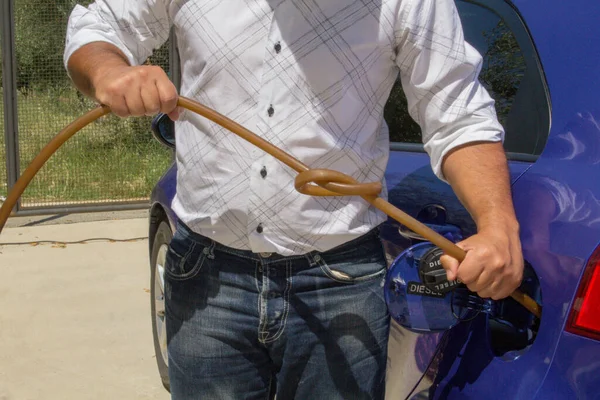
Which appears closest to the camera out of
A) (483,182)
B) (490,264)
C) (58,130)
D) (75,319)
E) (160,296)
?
(490,264)

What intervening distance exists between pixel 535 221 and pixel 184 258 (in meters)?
0.77

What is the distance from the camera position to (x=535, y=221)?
1.72 meters

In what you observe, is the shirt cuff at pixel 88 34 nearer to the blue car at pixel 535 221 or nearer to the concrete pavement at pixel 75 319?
the blue car at pixel 535 221

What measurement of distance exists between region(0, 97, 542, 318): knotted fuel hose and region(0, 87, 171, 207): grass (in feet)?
17.7

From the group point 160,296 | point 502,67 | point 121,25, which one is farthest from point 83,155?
point 121,25

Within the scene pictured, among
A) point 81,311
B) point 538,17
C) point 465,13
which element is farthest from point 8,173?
point 538,17

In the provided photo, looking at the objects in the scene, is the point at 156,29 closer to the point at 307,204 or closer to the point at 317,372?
the point at 307,204

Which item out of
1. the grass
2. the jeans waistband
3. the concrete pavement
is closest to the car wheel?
the concrete pavement

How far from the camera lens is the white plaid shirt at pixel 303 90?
1760 mm

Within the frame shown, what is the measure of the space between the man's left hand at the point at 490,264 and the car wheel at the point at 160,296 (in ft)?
7.65

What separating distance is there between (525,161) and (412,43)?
0.50m

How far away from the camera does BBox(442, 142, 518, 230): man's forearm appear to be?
1.60 m

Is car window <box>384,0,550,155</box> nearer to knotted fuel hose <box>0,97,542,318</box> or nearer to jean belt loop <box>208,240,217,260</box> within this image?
knotted fuel hose <box>0,97,542,318</box>

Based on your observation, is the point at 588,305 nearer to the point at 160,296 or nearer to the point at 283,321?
the point at 283,321
